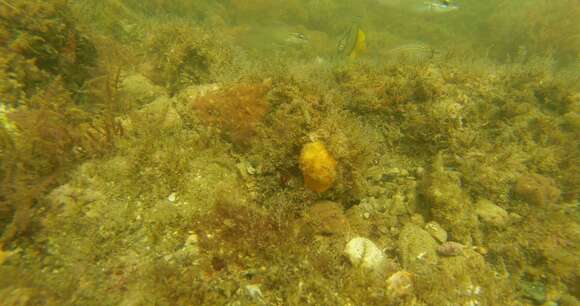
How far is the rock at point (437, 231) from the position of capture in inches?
140

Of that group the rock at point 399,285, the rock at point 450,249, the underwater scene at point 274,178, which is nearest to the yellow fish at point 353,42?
the underwater scene at point 274,178

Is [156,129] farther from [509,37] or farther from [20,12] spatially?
[509,37]

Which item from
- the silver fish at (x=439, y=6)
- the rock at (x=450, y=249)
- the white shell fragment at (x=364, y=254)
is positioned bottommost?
the rock at (x=450, y=249)

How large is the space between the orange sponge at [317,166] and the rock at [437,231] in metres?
1.52

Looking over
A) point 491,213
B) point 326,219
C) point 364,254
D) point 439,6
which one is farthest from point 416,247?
point 439,6

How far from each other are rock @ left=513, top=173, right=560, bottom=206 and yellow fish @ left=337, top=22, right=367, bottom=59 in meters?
3.70

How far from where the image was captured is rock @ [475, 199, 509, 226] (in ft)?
12.2

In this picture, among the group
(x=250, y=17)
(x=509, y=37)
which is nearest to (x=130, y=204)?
(x=250, y=17)

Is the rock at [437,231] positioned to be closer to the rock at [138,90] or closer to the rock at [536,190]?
the rock at [536,190]

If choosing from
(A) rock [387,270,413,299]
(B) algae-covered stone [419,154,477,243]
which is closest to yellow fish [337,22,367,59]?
(B) algae-covered stone [419,154,477,243]

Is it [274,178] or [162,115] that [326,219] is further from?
[162,115]

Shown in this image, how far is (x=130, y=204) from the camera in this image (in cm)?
323

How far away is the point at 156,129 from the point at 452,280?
4036mm

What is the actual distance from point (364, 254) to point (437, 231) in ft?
4.21
